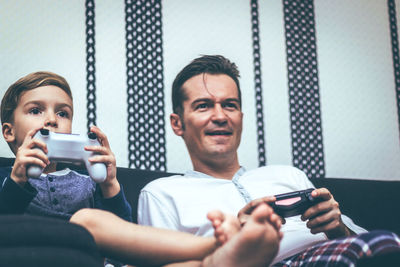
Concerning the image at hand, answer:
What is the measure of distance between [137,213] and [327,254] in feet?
2.17

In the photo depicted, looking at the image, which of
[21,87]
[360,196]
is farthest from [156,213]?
[360,196]

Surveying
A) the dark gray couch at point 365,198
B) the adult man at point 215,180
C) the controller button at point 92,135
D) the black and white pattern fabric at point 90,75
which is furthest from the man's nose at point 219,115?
the black and white pattern fabric at point 90,75

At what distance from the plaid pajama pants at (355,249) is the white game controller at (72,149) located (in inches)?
21.6

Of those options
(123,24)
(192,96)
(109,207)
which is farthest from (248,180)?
Result: (123,24)

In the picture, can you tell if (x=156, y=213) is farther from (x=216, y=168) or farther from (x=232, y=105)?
(x=232, y=105)

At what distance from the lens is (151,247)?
796 mm

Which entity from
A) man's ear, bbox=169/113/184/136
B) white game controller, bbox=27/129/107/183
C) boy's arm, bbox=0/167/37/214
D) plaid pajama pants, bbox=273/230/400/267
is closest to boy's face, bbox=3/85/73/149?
white game controller, bbox=27/129/107/183

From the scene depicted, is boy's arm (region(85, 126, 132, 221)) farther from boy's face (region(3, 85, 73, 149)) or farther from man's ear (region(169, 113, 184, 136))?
man's ear (region(169, 113, 184, 136))

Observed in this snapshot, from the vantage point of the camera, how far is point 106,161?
3.52 feet

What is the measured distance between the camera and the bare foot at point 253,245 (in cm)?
69

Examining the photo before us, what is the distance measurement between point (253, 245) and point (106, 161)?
0.52 meters

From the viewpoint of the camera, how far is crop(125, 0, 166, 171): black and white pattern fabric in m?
1.65

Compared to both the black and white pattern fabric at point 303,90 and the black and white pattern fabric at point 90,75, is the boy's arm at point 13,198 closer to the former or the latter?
the black and white pattern fabric at point 90,75

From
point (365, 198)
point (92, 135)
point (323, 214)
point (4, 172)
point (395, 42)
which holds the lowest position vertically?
point (365, 198)
